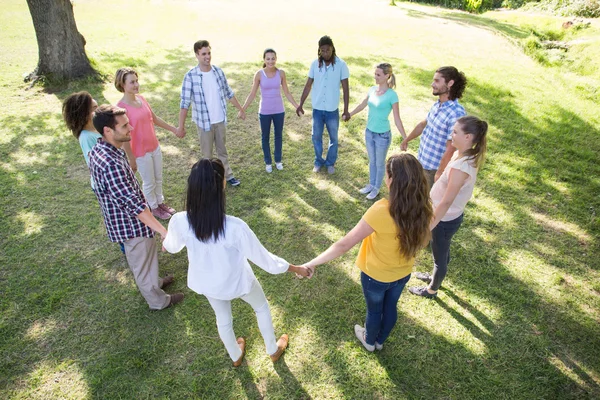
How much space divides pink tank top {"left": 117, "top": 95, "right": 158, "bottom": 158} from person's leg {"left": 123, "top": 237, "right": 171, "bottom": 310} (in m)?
1.62

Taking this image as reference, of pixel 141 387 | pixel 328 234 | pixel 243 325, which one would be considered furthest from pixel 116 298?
pixel 328 234

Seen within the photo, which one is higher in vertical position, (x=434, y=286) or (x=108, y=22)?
(x=108, y=22)

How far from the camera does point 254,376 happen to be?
3250mm

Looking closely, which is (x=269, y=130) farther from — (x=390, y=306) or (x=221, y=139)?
(x=390, y=306)

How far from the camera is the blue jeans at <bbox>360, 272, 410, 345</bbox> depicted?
9.38 feet

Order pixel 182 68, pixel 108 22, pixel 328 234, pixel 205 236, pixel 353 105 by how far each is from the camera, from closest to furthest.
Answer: pixel 205 236
pixel 328 234
pixel 353 105
pixel 182 68
pixel 108 22

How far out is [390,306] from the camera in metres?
3.03

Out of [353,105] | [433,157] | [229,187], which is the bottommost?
[229,187]

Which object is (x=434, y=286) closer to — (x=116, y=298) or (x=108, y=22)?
(x=116, y=298)

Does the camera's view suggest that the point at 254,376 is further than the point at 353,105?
No

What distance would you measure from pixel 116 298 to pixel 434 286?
3.55 metres

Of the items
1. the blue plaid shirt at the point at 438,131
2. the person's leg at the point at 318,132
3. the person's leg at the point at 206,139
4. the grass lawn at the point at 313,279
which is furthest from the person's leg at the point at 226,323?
the person's leg at the point at 318,132

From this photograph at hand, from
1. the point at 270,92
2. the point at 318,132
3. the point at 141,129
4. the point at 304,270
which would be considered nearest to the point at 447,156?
the point at 304,270

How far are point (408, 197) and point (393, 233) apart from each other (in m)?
0.30
